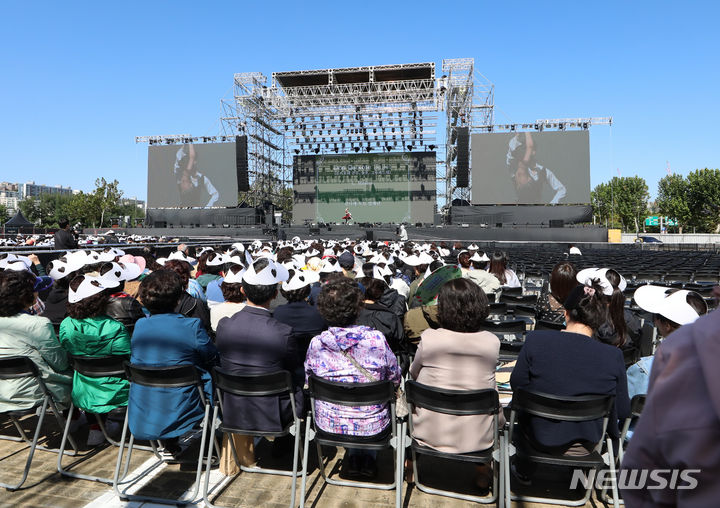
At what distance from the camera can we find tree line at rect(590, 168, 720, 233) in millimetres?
57062

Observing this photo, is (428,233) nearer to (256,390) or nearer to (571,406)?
(256,390)

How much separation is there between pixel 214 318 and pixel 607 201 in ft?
292

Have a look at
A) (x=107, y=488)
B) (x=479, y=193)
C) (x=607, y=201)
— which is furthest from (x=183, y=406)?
(x=607, y=201)

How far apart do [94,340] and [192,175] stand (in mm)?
37770

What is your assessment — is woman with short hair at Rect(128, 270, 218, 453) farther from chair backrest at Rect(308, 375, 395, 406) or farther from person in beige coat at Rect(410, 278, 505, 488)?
person in beige coat at Rect(410, 278, 505, 488)

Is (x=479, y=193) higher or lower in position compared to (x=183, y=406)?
higher

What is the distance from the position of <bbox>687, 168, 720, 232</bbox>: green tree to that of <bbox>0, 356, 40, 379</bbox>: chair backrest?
7101 centimetres

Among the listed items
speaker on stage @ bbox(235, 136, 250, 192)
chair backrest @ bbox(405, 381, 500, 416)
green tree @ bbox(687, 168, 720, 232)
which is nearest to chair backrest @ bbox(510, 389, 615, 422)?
chair backrest @ bbox(405, 381, 500, 416)

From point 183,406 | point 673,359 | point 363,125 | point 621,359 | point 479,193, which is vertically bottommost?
point 183,406

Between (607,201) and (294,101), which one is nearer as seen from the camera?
(294,101)

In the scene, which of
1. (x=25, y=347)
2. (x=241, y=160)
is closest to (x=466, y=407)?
(x=25, y=347)

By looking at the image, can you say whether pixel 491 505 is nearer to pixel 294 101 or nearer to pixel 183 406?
pixel 183 406

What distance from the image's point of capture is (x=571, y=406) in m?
2.60

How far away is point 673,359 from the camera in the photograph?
2.45 ft
